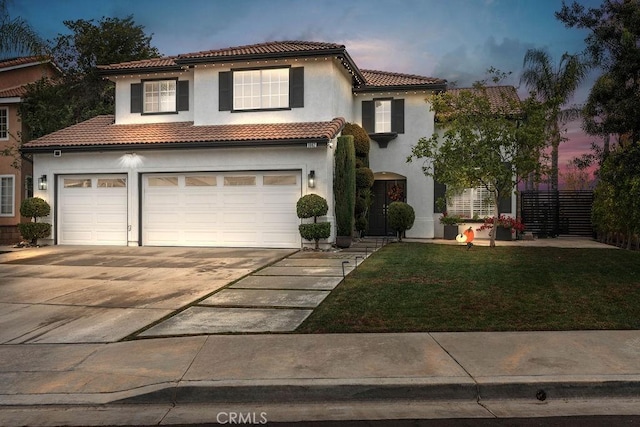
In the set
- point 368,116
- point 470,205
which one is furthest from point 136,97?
point 470,205

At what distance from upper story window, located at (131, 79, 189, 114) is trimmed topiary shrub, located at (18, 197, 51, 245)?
4945 millimetres

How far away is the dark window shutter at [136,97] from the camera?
20016 mm

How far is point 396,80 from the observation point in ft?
68.2

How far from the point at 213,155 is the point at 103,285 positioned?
748 cm

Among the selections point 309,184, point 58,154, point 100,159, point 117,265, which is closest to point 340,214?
point 309,184

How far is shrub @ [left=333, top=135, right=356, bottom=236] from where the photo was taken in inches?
663

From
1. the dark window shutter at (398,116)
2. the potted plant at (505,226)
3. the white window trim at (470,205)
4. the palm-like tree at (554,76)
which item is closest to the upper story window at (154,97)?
the dark window shutter at (398,116)

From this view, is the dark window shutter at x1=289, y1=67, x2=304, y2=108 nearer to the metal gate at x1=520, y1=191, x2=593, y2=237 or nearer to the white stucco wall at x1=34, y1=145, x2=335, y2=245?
the white stucco wall at x1=34, y1=145, x2=335, y2=245

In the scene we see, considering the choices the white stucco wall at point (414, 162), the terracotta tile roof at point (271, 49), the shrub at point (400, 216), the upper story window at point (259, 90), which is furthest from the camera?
the white stucco wall at point (414, 162)

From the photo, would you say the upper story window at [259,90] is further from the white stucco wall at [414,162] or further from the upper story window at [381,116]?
the white stucco wall at [414,162]

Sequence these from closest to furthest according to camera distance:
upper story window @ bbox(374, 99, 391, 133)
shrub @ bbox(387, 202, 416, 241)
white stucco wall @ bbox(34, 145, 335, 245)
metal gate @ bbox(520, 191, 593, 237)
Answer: white stucco wall @ bbox(34, 145, 335, 245) < shrub @ bbox(387, 202, 416, 241) < upper story window @ bbox(374, 99, 391, 133) < metal gate @ bbox(520, 191, 593, 237)

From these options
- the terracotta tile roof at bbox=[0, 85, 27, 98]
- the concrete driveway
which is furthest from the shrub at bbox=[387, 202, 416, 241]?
the terracotta tile roof at bbox=[0, 85, 27, 98]

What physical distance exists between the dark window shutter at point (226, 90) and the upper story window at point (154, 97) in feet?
8.43

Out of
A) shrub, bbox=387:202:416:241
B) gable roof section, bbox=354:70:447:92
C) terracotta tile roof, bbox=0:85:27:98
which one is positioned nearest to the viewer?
shrub, bbox=387:202:416:241
